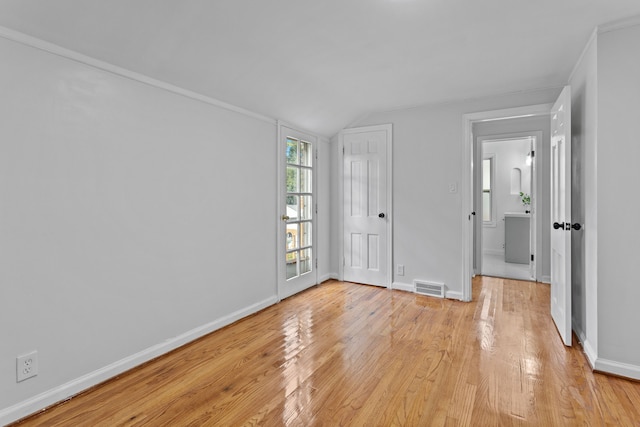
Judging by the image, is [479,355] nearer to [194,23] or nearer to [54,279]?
[54,279]

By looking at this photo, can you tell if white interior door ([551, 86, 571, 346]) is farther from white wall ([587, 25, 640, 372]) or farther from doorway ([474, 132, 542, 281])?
doorway ([474, 132, 542, 281])

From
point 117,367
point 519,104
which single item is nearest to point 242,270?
point 117,367

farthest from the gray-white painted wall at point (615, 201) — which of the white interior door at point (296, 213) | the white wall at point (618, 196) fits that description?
the white interior door at point (296, 213)

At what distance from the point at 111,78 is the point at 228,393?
2.08m

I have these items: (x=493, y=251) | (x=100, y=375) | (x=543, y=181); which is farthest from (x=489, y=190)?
(x=100, y=375)

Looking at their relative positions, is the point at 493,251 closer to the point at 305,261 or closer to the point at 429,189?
the point at 429,189

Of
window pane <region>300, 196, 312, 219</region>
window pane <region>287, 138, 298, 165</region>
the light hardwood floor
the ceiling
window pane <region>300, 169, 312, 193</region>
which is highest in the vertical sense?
the ceiling

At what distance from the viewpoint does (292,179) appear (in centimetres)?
392

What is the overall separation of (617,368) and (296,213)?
3014mm

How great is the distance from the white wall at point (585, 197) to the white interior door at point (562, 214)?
10 centimetres

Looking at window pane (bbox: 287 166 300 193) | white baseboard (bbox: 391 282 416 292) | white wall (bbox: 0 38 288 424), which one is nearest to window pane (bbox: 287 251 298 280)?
window pane (bbox: 287 166 300 193)

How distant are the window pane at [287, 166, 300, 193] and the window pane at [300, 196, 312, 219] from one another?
0.60 ft

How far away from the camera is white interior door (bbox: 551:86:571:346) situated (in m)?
2.54

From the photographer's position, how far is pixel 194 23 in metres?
2.07
